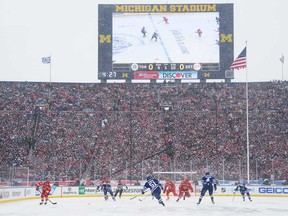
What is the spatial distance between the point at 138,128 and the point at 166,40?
8858 mm

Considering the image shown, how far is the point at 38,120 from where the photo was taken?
50.7 m

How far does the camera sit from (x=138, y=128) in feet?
165

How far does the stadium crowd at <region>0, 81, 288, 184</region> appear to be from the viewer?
141ft

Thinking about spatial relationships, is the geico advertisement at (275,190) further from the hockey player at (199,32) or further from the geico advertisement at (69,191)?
the hockey player at (199,32)

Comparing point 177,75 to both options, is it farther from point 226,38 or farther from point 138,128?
point 138,128

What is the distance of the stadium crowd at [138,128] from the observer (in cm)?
4284

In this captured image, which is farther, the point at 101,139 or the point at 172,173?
the point at 101,139

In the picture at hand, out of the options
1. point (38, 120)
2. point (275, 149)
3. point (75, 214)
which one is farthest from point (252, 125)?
point (75, 214)

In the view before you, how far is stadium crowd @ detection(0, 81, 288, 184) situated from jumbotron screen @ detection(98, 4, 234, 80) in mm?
3950

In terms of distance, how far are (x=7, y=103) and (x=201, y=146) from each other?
20.0m

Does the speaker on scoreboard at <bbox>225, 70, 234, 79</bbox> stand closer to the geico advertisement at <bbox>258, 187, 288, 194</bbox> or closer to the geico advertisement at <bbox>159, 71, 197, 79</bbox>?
the geico advertisement at <bbox>159, 71, 197, 79</bbox>

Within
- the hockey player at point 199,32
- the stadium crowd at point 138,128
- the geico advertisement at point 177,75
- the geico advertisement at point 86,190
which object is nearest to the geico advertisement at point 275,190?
the stadium crowd at point 138,128

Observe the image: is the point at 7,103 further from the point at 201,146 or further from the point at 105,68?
the point at 201,146

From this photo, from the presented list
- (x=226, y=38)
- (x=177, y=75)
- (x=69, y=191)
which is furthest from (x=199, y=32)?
(x=69, y=191)
